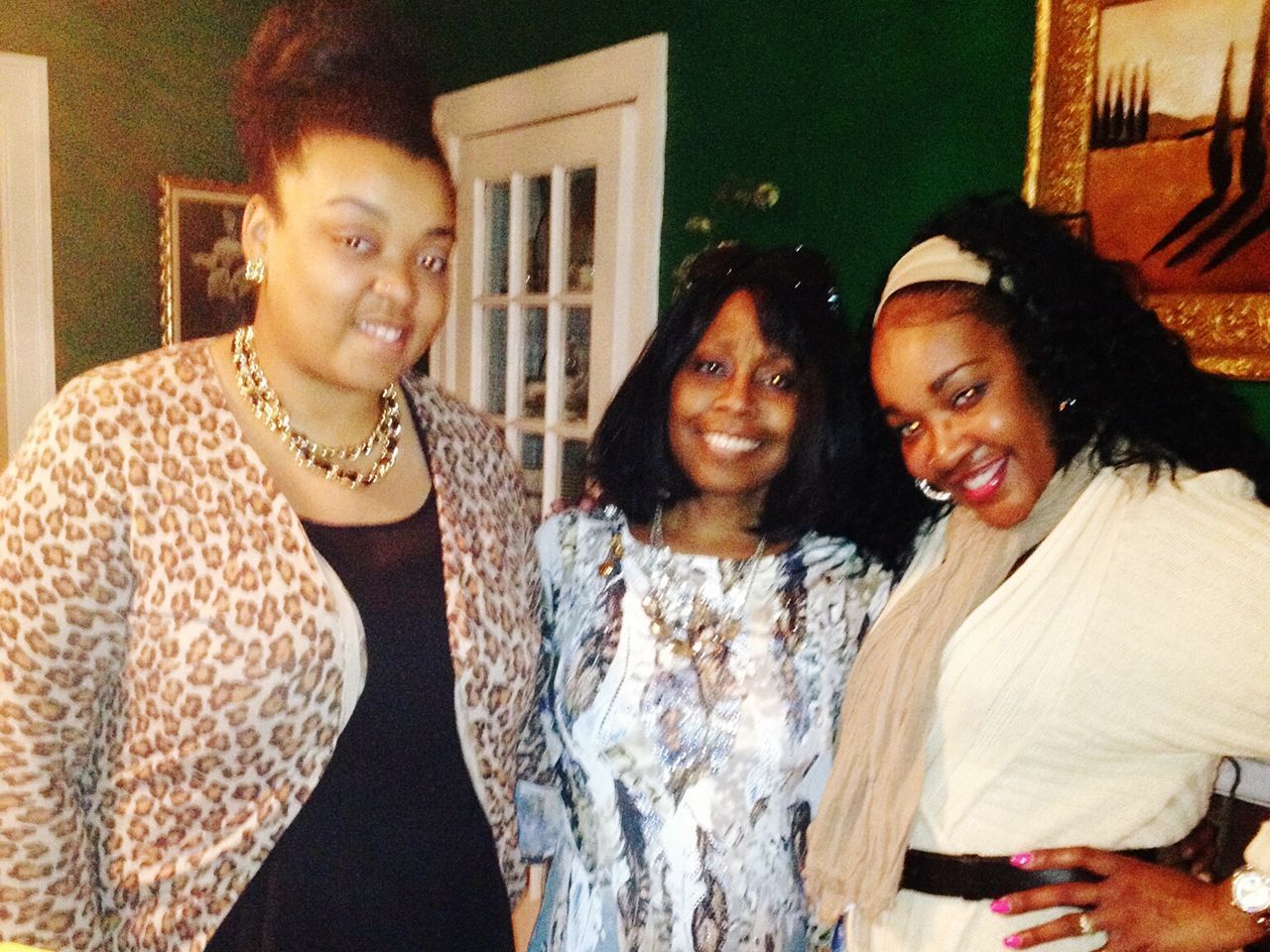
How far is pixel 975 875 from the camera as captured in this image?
43.5 inches

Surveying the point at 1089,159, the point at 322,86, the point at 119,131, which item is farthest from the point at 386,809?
the point at 119,131

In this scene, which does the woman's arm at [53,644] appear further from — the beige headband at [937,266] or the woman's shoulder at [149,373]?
the beige headband at [937,266]

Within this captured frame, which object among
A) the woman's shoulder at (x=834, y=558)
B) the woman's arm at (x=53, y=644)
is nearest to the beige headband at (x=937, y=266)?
the woman's shoulder at (x=834, y=558)

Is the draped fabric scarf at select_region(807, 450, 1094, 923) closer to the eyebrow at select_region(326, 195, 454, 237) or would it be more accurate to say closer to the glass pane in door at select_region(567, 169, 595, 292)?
the eyebrow at select_region(326, 195, 454, 237)

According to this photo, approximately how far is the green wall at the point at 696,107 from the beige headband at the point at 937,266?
2.10 feet

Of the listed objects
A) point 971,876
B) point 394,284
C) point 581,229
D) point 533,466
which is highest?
point 581,229

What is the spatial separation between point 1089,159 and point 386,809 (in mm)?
1438

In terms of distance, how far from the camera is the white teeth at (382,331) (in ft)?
3.64

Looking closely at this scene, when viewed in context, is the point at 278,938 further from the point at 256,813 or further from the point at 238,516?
the point at 238,516

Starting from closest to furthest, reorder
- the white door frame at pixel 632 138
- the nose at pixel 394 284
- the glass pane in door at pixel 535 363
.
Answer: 1. the nose at pixel 394 284
2. the white door frame at pixel 632 138
3. the glass pane in door at pixel 535 363

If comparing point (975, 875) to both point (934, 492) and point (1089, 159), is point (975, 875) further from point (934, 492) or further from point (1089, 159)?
point (1089, 159)

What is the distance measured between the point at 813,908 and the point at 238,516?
884 mm

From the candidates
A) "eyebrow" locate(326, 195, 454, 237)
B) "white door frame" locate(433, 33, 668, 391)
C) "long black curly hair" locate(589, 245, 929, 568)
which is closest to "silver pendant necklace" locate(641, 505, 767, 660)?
"long black curly hair" locate(589, 245, 929, 568)

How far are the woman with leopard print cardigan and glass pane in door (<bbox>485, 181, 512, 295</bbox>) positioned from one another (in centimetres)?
198
